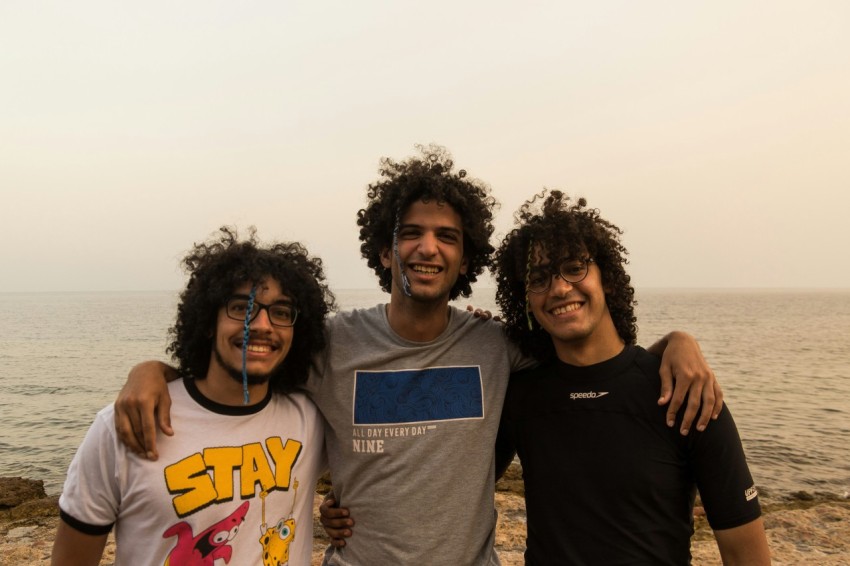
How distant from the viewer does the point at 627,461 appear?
3105 mm

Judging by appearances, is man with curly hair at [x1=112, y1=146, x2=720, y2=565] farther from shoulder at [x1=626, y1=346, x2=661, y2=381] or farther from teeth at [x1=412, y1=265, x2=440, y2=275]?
shoulder at [x1=626, y1=346, x2=661, y2=381]

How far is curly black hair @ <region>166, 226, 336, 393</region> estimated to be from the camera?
3.51 metres

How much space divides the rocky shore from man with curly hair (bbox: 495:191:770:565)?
3641 millimetres

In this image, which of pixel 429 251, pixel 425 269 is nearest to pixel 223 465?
pixel 425 269

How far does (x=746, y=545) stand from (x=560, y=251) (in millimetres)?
1926

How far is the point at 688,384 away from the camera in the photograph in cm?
308

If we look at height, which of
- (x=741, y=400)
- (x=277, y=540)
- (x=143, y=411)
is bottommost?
(x=741, y=400)

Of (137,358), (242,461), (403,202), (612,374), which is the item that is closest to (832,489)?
(612,374)

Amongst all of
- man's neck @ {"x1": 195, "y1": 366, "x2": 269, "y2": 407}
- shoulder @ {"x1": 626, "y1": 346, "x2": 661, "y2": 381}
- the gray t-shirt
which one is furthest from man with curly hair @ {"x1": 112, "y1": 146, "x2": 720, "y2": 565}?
man's neck @ {"x1": 195, "y1": 366, "x2": 269, "y2": 407}

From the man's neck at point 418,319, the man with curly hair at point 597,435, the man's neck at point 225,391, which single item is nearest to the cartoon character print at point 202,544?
the man's neck at point 225,391

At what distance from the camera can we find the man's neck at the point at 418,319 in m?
3.78

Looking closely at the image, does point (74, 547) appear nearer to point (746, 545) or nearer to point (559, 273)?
point (559, 273)

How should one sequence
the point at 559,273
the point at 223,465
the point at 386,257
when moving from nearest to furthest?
1. the point at 223,465
2. the point at 559,273
3. the point at 386,257

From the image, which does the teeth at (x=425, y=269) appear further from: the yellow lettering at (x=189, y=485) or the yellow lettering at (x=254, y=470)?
the yellow lettering at (x=189, y=485)
